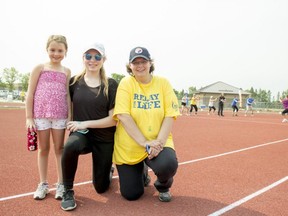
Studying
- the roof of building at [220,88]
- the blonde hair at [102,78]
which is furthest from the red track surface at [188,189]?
the roof of building at [220,88]

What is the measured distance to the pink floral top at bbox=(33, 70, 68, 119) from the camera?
11.4ft

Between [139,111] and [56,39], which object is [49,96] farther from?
[139,111]

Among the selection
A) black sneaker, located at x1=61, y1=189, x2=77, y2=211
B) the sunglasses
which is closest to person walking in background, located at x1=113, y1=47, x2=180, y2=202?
the sunglasses

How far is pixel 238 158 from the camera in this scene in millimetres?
6145

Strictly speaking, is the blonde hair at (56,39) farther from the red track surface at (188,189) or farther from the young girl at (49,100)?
the red track surface at (188,189)

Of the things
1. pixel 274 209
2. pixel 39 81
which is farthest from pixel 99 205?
pixel 274 209

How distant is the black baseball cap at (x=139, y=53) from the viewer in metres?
3.53

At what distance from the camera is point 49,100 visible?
347cm

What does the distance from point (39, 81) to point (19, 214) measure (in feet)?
5.10

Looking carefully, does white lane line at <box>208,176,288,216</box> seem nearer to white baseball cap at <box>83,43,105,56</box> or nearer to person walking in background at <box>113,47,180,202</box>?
person walking in background at <box>113,47,180,202</box>

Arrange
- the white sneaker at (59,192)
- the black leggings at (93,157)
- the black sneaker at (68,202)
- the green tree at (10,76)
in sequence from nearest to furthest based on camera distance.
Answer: the black sneaker at (68,202) < the black leggings at (93,157) < the white sneaker at (59,192) < the green tree at (10,76)

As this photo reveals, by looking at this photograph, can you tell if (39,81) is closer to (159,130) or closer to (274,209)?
(159,130)

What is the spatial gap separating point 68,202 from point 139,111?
1363mm

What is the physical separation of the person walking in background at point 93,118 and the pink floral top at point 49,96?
0.16 m
